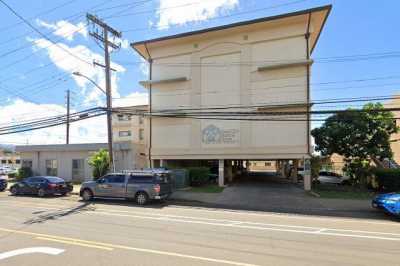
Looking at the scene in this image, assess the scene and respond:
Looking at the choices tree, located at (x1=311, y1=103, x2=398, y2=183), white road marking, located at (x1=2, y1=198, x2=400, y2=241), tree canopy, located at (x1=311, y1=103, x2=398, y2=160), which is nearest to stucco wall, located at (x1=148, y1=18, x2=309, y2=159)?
tree, located at (x1=311, y1=103, x2=398, y2=183)

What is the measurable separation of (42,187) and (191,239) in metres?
16.0

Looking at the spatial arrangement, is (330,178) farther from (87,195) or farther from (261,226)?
(261,226)

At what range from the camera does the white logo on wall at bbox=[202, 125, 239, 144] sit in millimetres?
26266

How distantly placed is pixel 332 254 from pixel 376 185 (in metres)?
16.7

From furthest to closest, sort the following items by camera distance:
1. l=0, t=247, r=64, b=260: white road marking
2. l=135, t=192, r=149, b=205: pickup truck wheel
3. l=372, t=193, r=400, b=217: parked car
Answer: l=135, t=192, r=149, b=205: pickup truck wheel → l=372, t=193, r=400, b=217: parked car → l=0, t=247, r=64, b=260: white road marking

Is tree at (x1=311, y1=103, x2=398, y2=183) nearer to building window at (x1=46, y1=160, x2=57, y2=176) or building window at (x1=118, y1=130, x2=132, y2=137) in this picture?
building window at (x1=46, y1=160, x2=57, y2=176)

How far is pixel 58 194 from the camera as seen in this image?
74.6ft

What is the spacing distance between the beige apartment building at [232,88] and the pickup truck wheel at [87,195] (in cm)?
959

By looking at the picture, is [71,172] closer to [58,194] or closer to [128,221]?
[58,194]

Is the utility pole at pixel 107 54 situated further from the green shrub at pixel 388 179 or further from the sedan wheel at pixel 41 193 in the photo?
the green shrub at pixel 388 179

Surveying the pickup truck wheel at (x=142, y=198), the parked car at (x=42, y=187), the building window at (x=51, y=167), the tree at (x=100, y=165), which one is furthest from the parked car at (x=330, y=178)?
the building window at (x=51, y=167)

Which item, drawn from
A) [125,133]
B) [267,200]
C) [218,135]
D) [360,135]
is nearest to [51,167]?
[218,135]

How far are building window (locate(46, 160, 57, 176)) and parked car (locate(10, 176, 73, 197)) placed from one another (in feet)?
36.2

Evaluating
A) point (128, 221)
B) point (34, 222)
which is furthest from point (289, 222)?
point (34, 222)
